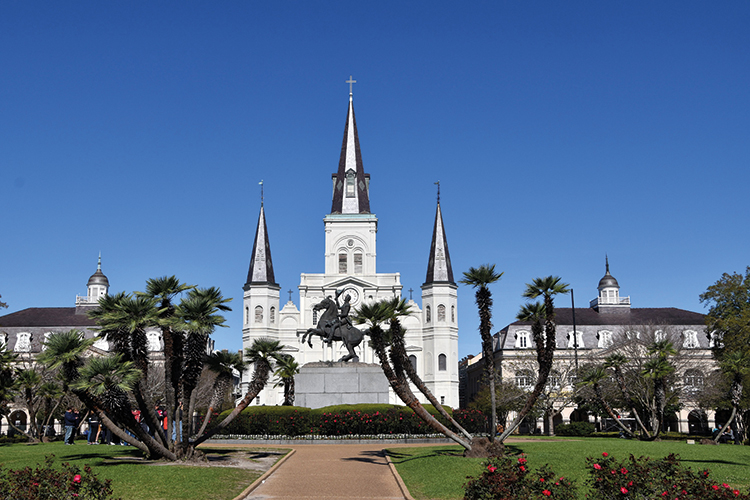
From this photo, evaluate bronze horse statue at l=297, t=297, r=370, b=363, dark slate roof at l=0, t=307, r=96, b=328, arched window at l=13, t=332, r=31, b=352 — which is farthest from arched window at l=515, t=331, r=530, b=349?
bronze horse statue at l=297, t=297, r=370, b=363

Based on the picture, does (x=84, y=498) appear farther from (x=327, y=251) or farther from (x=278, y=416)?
(x=327, y=251)

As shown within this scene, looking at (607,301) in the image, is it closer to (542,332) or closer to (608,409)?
(608,409)

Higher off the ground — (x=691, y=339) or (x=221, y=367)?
(x=691, y=339)

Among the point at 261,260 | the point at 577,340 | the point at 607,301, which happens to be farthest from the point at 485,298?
the point at 607,301

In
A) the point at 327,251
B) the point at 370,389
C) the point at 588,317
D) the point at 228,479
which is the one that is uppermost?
the point at 327,251

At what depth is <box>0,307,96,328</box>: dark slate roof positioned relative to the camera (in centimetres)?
8838

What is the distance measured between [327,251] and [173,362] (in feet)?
249

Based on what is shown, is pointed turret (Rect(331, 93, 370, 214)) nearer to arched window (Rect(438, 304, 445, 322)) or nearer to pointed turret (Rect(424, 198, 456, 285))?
pointed turret (Rect(424, 198, 456, 285))

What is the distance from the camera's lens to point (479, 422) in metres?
30.5

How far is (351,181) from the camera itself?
9994 cm

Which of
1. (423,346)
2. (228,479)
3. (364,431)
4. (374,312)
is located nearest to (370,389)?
(364,431)

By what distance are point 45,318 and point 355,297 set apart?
40018 millimetres

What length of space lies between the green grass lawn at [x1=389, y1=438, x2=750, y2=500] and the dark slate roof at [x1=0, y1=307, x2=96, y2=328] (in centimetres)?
7509

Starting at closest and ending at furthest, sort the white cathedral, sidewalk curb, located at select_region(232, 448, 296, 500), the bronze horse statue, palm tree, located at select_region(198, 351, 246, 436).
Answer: sidewalk curb, located at select_region(232, 448, 296, 500), palm tree, located at select_region(198, 351, 246, 436), the bronze horse statue, the white cathedral
